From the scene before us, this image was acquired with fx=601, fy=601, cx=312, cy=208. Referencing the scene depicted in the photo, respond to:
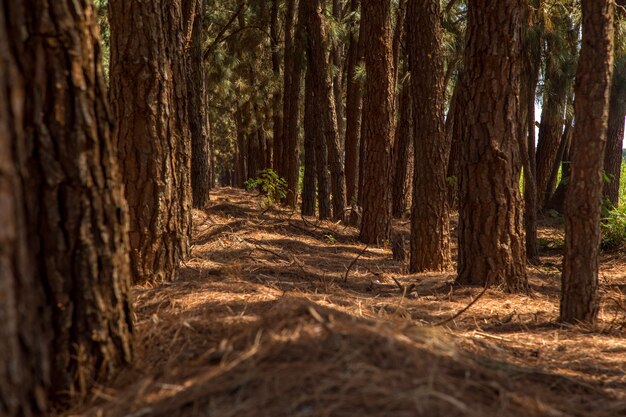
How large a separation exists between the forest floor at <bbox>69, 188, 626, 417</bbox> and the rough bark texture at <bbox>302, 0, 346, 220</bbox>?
6.25 m

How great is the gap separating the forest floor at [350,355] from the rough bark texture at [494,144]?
32 cm

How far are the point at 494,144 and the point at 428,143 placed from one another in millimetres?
1881

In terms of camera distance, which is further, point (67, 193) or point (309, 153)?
point (309, 153)

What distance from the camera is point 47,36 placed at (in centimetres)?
246

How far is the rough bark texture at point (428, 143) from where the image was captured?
23.4 feet

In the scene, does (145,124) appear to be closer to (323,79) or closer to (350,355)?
(350,355)

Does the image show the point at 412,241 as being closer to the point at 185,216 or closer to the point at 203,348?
the point at 185,216

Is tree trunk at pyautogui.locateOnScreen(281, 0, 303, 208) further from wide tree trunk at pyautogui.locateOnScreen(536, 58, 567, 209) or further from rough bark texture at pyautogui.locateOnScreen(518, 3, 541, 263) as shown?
wide tree trunk at pyautogui.locateOnScreen(536, 58, 567, 209)

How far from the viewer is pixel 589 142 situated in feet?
13.7

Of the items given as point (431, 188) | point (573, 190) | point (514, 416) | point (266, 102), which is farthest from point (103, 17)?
point (514, 416)

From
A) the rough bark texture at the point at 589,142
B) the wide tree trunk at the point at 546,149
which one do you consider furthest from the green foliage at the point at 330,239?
the wide tree trunk at the point at 546,149

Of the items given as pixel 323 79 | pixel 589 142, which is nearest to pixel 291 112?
pixel 323 79

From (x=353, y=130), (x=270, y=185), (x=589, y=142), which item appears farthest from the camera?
(x=353, y=130)

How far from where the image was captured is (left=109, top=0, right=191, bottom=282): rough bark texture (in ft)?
14.6
